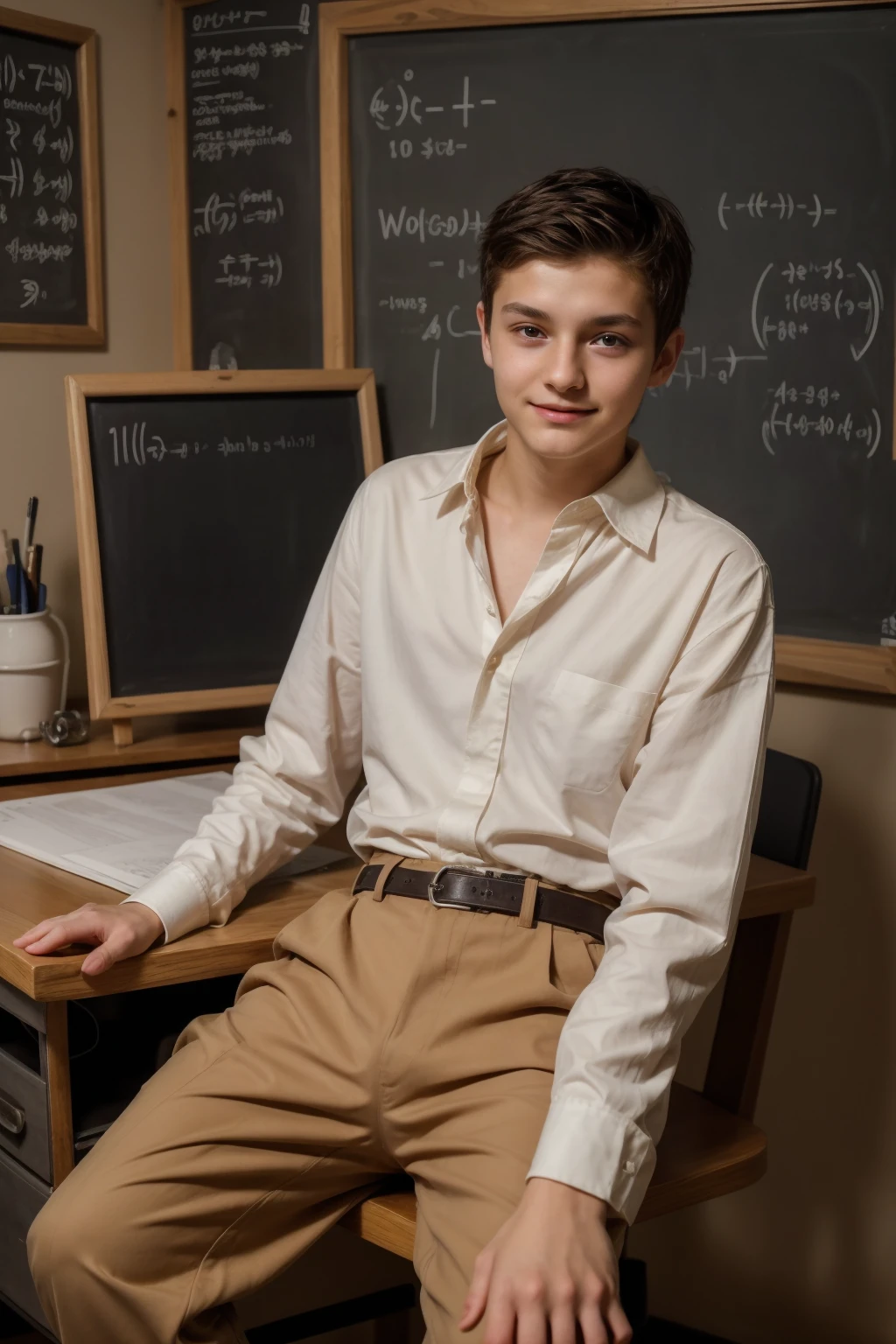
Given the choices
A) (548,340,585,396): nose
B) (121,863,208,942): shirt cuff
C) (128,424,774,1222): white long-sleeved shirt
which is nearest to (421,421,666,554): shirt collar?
(128,424,774,1222): white long-sleeved shirt

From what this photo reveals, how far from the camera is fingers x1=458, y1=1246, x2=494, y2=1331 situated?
107 centimetres

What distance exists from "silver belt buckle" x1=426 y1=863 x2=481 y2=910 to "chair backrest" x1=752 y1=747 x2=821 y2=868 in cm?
41

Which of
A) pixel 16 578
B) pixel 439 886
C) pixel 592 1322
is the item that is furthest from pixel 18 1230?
pixel 16 578

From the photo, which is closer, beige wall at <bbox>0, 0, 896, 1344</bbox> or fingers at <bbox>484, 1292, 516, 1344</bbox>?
fingers at <bbox>484, 1292, 516, 1344</bbox>

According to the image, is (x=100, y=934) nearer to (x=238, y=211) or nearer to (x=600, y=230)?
(x=600, y=230)

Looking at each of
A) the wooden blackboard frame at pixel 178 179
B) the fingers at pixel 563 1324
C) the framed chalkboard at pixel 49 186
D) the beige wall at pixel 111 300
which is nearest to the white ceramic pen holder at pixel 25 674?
the beige wall at pixel 111 300

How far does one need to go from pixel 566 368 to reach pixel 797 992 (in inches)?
46.1

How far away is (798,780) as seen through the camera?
164cm

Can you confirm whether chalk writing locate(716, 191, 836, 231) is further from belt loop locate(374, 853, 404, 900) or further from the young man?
belt loop locate(374, 853, 404, 900)

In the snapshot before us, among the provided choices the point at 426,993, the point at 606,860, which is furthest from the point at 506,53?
the point at 426,993

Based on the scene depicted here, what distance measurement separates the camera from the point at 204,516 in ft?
7.21

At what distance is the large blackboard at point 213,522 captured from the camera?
213 cm

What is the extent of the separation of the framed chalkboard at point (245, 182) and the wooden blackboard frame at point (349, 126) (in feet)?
0.16

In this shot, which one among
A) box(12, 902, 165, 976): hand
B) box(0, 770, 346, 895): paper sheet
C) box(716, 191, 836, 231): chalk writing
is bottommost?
box(0, 770, 346, 895): paper sheet
